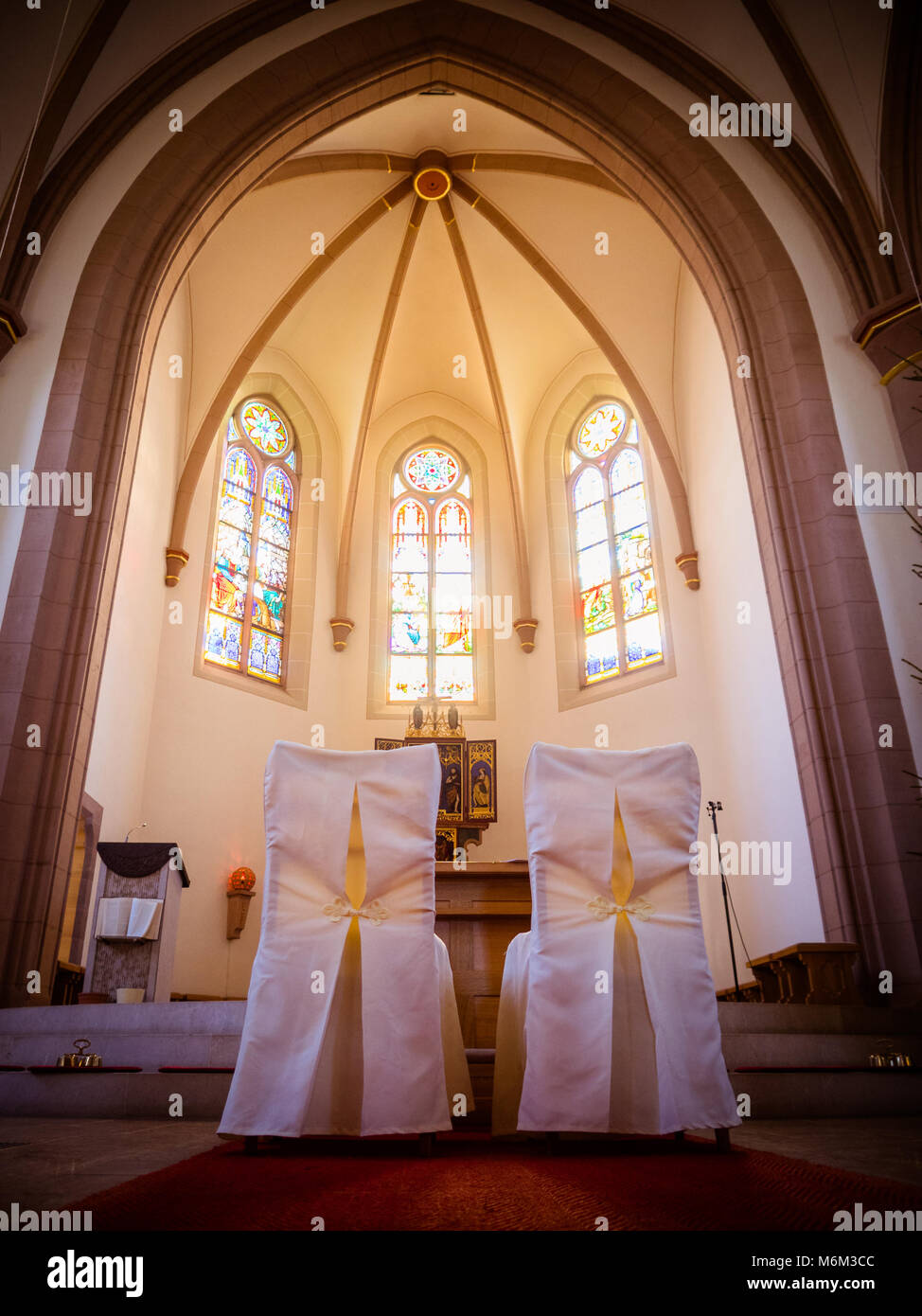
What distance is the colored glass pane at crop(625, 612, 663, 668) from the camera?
11527mm

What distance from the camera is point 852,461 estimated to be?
6844 millimetres

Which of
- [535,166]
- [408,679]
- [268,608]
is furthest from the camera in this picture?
[408,679]

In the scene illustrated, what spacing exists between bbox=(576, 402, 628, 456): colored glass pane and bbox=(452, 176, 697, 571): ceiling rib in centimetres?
121

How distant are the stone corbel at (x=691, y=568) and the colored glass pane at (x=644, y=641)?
674 millimetres

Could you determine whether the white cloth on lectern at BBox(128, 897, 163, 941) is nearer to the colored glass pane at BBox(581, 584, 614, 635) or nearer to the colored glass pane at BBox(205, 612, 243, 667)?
the colored glass pane at BBox(205, 612, 243, 667)

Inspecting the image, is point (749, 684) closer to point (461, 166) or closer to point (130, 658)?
point (130, 658)

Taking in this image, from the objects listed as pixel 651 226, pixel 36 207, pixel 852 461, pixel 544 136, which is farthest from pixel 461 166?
pixel 852 461

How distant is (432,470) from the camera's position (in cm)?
1427

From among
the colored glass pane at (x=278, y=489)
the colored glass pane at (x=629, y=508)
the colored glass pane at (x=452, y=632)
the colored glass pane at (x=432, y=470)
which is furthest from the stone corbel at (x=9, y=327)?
the colored glass pane at (x=629, y=508)

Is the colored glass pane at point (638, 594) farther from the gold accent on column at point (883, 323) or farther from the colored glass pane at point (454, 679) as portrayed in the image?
the gold accent on column at point (883, 323)

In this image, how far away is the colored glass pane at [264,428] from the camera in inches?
503

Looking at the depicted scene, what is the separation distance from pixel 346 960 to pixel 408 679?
988 centimetres

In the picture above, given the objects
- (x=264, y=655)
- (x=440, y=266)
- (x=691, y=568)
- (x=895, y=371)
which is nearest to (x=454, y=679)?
(x=264, y=655)

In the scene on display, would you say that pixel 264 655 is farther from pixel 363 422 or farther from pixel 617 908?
pixel 617 908
